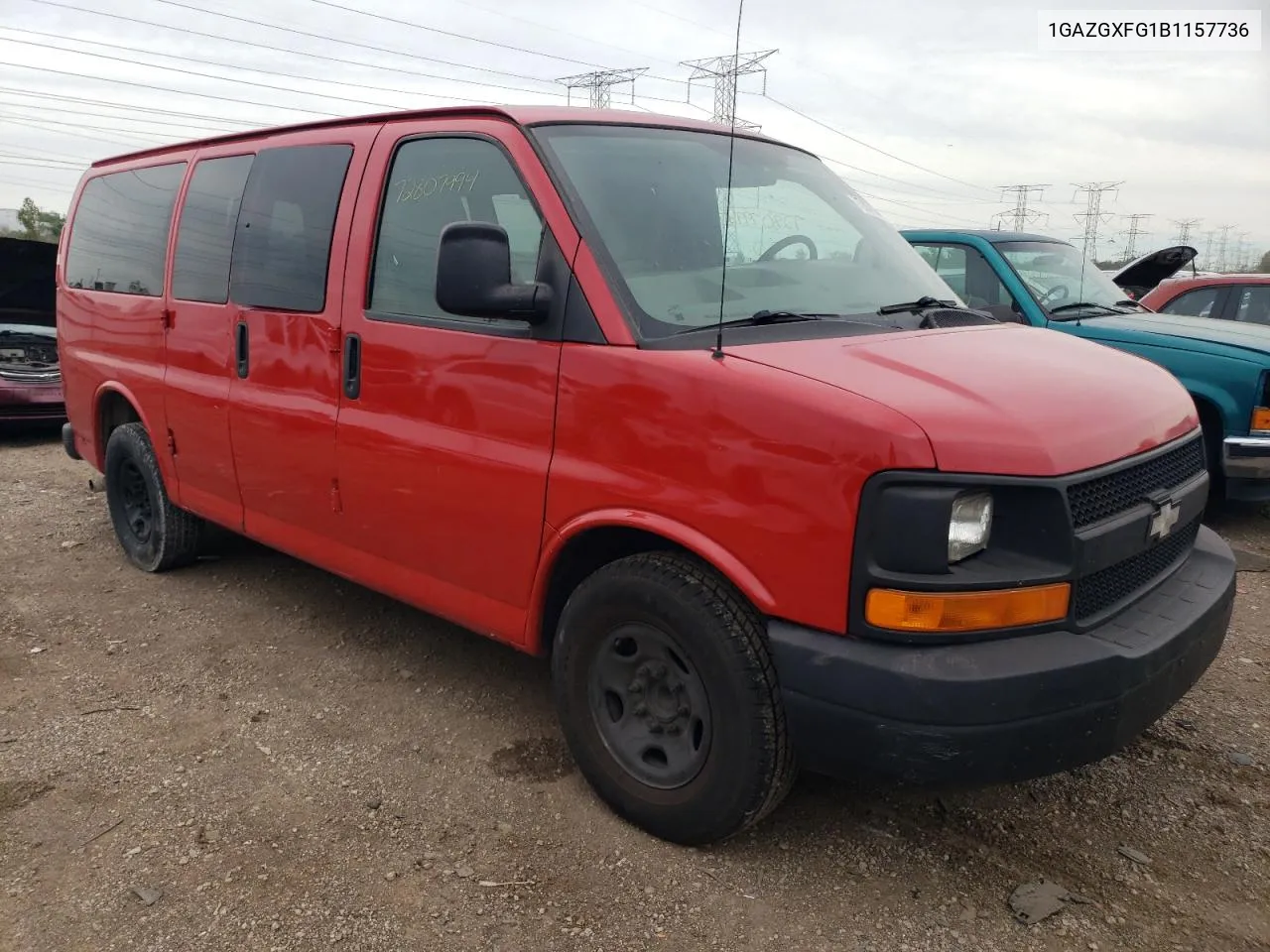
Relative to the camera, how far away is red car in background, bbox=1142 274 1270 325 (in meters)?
8.03

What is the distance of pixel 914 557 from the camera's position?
221cm

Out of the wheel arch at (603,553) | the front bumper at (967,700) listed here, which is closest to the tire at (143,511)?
the wheel arch at (603,553)

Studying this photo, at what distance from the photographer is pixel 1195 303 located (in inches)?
324

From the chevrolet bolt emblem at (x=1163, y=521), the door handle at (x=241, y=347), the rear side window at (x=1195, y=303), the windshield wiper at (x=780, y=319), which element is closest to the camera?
the chevrolet bolt emblem at (x=1163, y=521)

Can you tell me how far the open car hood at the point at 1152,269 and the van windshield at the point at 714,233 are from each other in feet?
18.2

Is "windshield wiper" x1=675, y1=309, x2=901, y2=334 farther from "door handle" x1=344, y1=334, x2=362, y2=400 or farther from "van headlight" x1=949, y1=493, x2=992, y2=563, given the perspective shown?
"door handle" x1=344, y1=334, x2=362, y2=400

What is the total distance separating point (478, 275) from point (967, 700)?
5.43 feet

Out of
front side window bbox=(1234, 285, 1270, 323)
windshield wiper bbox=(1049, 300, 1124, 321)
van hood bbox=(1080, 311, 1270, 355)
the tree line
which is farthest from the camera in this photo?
the tree line

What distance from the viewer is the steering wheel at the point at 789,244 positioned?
10.3 ft

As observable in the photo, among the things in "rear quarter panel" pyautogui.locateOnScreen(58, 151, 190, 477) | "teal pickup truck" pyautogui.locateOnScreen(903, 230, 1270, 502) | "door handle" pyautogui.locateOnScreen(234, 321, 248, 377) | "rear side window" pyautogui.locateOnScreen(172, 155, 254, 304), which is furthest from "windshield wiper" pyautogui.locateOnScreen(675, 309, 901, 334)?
"rear quarter panel" pyautogui.locateOnScreen(58, 151, 190, 477)

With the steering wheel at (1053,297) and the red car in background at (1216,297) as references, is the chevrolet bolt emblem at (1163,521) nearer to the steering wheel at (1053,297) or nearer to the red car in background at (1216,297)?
the steering wheel at (1053,297)

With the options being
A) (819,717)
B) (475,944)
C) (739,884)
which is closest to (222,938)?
(475,944)

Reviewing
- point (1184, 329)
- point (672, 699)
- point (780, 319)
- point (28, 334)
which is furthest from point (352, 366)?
point (28, 334)

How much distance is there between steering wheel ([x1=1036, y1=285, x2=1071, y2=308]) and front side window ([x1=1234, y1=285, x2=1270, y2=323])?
7.97ft
